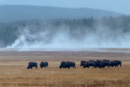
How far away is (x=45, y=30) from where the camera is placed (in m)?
141

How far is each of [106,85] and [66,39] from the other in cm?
10722

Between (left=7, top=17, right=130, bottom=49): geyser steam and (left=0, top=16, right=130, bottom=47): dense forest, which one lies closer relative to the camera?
(left=7, top=17, right=130, bottom=49): geyser steam

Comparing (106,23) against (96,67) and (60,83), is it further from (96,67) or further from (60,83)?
(60,83)

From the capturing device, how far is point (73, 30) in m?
142

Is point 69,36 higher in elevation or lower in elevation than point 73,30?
lower

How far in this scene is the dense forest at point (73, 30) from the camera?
13188 centimetres

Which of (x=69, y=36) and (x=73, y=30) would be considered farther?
(x=73, y=30)

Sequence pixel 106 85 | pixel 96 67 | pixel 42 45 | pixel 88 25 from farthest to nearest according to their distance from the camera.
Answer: pixel 88 25
pixel 42 45
pixel 96 67
pixel 106 85

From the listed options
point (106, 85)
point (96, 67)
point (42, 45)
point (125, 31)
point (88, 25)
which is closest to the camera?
point (106, 85)

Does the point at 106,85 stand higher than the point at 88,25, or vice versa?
the point at 88,25

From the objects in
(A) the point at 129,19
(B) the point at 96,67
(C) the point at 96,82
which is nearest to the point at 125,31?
(A) the point at 129,19

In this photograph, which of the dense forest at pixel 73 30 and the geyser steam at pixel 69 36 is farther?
the dense forest at pixel 73 30

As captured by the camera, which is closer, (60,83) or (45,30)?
(60,83)

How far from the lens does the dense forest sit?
13188 centimetres
